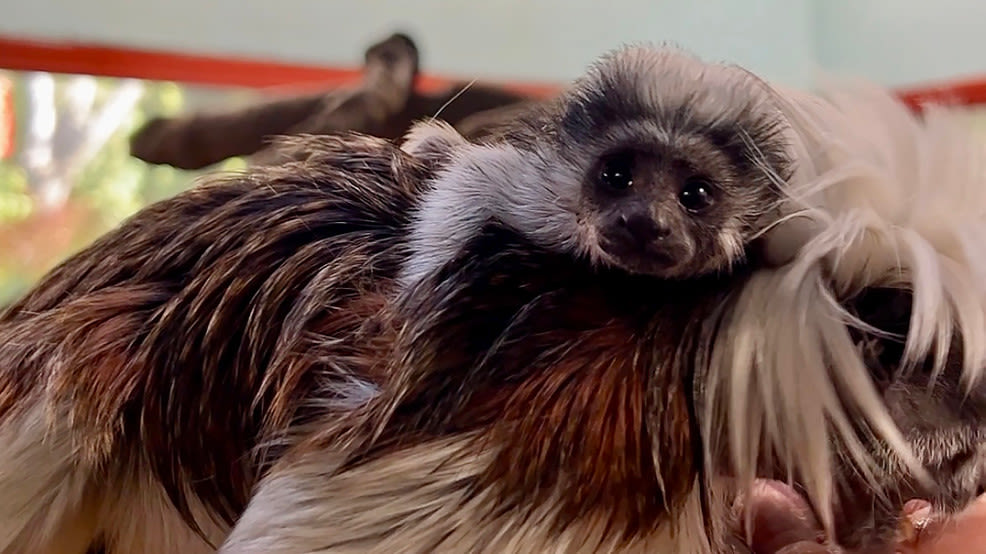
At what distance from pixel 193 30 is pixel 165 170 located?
45 centimetres

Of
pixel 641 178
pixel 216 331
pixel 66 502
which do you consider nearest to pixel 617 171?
pixel 641 178

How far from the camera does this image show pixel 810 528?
74cm

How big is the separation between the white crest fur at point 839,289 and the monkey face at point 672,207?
3 cm

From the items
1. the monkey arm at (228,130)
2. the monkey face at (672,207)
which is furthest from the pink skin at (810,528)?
the monkey arm at (228,130)

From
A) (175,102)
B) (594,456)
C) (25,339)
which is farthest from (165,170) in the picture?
(594,456)

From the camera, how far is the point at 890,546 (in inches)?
26.9

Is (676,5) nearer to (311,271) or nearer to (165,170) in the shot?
(165,170)

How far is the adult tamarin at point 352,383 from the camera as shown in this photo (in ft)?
1.90

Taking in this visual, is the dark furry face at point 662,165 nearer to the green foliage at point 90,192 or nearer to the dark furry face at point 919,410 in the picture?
the dark furry face at point 919,410

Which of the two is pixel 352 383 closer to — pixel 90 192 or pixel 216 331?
pixel 216 331

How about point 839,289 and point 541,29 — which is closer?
point 839,289

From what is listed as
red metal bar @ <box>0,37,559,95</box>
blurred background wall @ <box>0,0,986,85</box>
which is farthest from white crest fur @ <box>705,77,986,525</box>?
blurred background wall @ <box>0,0,986,85</box>

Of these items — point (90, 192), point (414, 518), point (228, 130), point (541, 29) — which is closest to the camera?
point (414, 518)

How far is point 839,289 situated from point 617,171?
15cm
